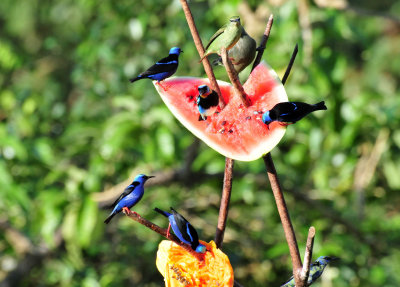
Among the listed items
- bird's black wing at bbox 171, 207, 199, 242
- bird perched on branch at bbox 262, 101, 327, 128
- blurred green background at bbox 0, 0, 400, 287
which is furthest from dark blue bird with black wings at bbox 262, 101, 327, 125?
blurred green background at bbox 0, 0, 400, 287

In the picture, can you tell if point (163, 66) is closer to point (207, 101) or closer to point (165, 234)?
point (207, 101)

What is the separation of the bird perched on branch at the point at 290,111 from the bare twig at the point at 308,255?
0.29 ft

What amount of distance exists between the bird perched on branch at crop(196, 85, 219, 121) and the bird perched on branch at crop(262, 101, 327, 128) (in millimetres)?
52

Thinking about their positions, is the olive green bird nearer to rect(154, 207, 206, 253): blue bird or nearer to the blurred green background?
rect(154, 207, 206, 253): blue bird

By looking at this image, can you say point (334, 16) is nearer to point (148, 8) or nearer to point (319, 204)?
point (319, 204)

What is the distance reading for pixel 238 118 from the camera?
49 cm

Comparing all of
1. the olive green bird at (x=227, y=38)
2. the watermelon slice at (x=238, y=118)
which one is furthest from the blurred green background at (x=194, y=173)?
the olive green bird at (x=227, y=38)

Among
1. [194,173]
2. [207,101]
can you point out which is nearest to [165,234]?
[207,101]

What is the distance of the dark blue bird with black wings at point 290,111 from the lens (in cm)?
43

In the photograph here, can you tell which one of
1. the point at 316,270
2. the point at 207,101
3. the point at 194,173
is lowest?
the point at 194,173

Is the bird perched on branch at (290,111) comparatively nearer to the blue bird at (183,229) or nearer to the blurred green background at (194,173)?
the blue bird at (183,229)

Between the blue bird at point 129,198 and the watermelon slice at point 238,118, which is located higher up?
the watermelon slice at point 238,118

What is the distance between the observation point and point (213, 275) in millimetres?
448

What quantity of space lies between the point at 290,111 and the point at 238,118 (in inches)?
2.7
